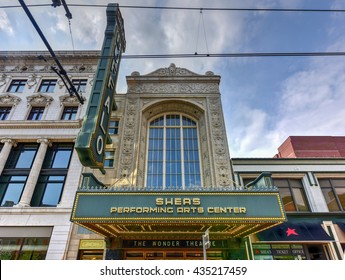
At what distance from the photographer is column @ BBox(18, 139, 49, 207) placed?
1352 centimetres

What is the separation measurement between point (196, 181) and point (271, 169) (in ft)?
18.3

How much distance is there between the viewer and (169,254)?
38.8ft

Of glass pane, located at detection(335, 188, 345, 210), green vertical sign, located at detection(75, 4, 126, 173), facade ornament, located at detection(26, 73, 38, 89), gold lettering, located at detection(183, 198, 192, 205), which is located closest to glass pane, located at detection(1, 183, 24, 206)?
green vertical sign, located at detection(75, 4, 126, 173)

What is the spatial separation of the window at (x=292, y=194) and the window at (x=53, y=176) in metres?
16.1

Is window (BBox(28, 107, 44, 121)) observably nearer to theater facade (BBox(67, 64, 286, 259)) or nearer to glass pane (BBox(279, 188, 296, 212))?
theater facade (BBox(67, 64, 286, 259))

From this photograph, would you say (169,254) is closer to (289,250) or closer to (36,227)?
(289,250)

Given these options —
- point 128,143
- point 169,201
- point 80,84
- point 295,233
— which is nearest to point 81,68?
point 80,84

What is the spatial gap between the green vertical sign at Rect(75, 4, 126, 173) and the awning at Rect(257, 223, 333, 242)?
10869mm

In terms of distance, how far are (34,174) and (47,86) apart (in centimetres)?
946

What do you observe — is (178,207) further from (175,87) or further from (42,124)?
(42,124)

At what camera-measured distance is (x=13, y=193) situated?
560 inches

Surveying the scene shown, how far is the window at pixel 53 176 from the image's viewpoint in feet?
46.1
